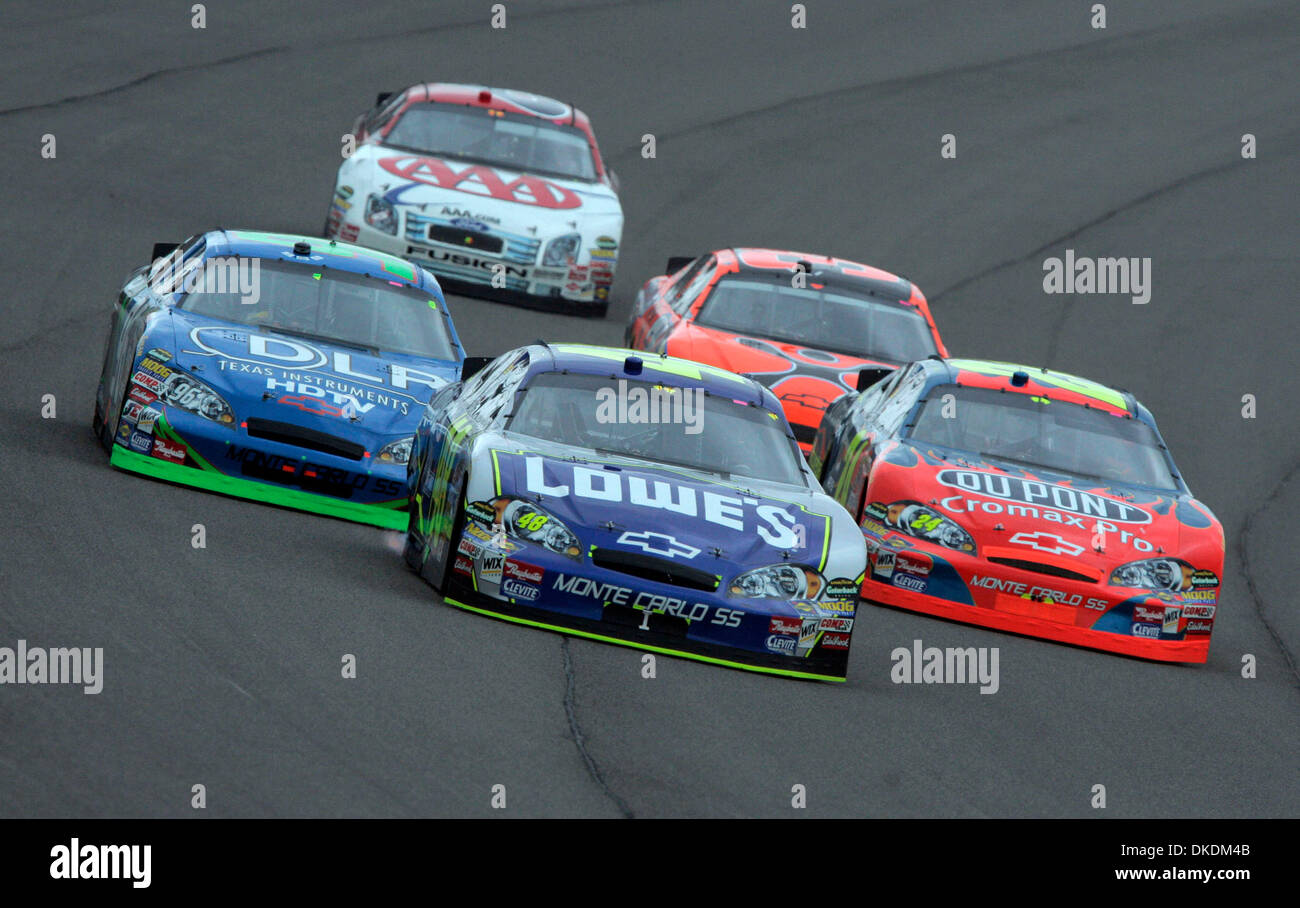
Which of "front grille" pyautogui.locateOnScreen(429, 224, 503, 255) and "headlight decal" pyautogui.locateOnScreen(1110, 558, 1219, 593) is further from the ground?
"front grille" pyautogui.locateOnScreen(429, 224, 503, 255)

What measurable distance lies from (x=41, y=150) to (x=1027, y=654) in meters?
14.9

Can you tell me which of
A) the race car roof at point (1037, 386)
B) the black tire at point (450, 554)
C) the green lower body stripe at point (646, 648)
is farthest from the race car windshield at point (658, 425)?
the race car roof at point (1037, 386)

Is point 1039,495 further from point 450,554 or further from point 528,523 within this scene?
point 450,554

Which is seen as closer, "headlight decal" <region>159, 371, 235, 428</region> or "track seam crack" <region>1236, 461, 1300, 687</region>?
"headlight decal" <region>159, 371, 235, 428</region>

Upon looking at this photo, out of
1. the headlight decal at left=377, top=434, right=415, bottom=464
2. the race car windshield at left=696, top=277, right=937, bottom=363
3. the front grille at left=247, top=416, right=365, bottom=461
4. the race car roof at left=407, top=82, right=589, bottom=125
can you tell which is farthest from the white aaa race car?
the front grille at left=247, top=416, right=365, bottom=461

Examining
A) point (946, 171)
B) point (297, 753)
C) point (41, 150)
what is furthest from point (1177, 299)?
point (297, 753)

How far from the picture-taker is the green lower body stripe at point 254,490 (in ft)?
38.1

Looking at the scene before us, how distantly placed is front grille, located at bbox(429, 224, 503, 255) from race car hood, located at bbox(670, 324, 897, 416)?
3.91 m

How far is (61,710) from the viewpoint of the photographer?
7.07m

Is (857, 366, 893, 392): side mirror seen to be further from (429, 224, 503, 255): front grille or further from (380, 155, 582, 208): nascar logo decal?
(380, 155, 582, 208): nascar logo decal

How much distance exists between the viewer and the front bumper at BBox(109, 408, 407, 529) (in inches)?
456

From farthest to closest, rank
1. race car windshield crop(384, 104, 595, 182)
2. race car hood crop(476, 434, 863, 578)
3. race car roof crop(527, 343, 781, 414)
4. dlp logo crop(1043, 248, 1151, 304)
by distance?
Result: 1. dlp logo crop(1043, 248, 1151, 304)
2. race car windshield crop(384, 104, 595, 182)
3. race car roof crop(527, 343, 781, 414)
4. race car hood crop(476, 434, 863, 578)
